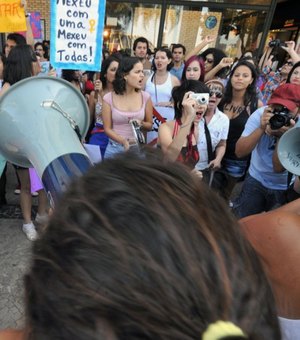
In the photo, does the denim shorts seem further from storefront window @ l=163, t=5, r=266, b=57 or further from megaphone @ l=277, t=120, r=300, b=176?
storefront window @ l=163, t=5, r=266, b=57

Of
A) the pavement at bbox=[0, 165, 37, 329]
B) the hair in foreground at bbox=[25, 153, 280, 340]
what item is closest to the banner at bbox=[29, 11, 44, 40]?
the pavement at bbox=[0, 165, 37, 329]

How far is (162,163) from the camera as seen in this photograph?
0.61 meters

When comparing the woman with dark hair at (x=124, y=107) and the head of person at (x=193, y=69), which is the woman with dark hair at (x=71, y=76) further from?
the head of person at (x=193, y=69)

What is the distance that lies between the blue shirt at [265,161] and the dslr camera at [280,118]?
0.25 metres

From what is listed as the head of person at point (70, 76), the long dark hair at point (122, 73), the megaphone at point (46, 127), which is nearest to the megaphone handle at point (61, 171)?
the megaphone at point (46, 127)

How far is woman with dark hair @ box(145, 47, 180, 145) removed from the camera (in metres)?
3.13

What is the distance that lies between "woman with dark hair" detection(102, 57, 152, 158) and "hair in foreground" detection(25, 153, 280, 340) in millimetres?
2103

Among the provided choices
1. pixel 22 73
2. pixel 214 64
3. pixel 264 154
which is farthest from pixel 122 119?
pixel 214 64

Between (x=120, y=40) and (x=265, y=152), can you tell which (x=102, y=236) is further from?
(x=120, y=40)

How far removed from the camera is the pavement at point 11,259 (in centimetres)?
205

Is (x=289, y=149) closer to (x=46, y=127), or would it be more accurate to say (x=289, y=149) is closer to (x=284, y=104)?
(x=284, y=104)

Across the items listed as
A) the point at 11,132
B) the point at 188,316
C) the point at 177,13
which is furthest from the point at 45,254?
the point at 177,13

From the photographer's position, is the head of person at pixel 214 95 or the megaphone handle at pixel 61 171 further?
the head of person at pixel 214 95

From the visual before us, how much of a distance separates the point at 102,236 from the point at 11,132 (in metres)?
1.07
